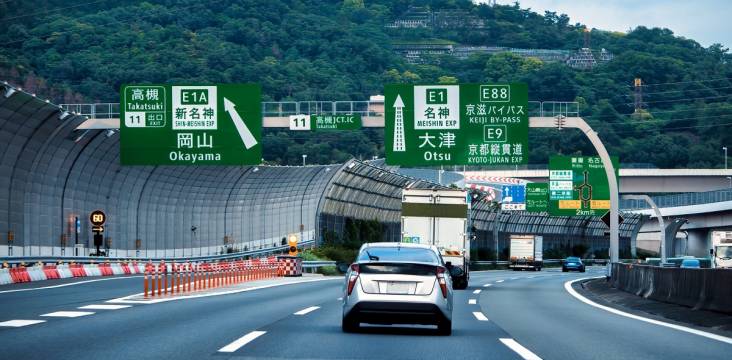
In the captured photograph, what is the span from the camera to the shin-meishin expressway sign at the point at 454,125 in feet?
142

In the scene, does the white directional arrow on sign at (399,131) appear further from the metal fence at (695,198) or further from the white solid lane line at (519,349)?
the metal fence at (695,198)

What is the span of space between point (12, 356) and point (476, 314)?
41.5 ft

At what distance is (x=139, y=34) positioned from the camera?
166m

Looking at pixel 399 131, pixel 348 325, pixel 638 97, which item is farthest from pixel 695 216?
pixel 638 97

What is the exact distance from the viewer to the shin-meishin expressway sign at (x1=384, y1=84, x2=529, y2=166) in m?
43.2

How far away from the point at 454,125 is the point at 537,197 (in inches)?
1720

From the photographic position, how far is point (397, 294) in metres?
18.0

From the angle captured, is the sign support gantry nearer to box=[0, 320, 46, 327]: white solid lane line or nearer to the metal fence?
box=[0, 320, 46, 327]: white solid lane line

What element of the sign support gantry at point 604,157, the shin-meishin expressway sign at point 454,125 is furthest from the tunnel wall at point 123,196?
the sign support gantry at point 604,157

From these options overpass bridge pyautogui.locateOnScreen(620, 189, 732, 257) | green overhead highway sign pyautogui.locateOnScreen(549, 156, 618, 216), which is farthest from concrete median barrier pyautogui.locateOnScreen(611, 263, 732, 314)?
overpass bridge pyautogui.locateOnScreen(620, 189, 732, 257)

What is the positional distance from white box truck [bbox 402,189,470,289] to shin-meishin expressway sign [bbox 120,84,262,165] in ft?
20.0

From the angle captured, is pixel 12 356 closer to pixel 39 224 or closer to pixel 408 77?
pixel 39 224

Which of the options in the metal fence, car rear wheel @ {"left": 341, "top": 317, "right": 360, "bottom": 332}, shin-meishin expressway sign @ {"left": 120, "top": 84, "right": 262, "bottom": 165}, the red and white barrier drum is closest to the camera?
car rear wheel @ {"left": 341, "top": 317, "right": 360, "bottom": 332}

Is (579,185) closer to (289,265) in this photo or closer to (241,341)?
(289,265)
